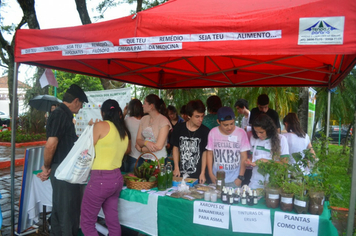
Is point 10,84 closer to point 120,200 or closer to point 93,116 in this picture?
point 93,116

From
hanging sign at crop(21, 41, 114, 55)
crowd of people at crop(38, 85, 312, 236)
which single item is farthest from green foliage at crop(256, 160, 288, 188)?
hanging sign at crop(21, 41, 114, 55)

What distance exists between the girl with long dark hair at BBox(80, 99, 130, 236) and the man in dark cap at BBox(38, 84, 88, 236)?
1.05 ft

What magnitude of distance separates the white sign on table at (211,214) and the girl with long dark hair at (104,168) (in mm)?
781

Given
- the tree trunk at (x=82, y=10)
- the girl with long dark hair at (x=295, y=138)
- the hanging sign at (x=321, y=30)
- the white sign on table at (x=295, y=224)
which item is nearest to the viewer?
the hanging sign at (x=321, y=30)

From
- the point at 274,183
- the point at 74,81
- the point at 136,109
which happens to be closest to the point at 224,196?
the point at 274,183

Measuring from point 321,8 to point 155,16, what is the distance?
125 cm

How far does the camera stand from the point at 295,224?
1.81m

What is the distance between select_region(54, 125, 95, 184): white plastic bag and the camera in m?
2.17

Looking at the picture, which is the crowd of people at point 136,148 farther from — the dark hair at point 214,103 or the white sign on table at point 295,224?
the dark hair at point 214,103

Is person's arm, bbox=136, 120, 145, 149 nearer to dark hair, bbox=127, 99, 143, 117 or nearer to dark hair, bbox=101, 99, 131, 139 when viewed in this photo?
dark hair, bbox=127, 99, 143, 117

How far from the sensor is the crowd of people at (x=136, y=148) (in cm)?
222

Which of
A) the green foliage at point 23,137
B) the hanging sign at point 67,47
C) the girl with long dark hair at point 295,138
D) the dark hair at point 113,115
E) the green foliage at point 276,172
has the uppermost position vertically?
the hanging sign at point 67,47

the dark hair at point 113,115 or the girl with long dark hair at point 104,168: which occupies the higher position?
the dark hair at point 113,115

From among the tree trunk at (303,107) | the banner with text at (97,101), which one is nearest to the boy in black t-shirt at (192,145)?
the banner with text at (97,101)
